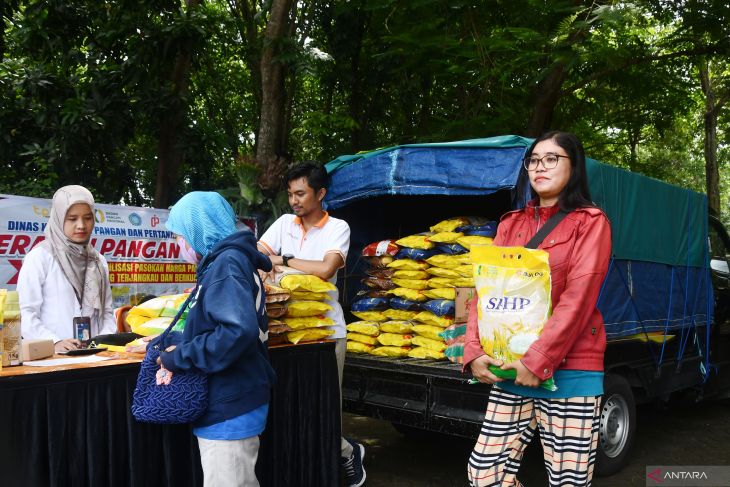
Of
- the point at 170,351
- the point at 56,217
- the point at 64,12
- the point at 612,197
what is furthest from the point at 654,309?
the point at 64,12

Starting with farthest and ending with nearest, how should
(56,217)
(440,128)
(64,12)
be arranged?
(440,128) < (64,12) < (56,217)

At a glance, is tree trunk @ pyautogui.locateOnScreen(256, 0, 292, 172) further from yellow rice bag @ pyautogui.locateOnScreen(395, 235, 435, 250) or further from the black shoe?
the black shoe

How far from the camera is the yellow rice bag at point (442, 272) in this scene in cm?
499

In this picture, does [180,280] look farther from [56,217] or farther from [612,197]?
[612,197]

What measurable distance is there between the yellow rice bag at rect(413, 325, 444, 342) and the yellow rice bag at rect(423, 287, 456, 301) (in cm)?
26

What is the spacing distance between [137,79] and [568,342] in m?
6.85

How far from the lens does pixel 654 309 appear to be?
5.14 metres

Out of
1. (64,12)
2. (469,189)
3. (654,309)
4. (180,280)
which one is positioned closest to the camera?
(469,189)

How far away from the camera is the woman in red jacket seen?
2.40 metres

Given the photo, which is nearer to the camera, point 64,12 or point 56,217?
point 56,217

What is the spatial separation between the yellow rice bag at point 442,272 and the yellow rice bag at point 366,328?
2.07 ft

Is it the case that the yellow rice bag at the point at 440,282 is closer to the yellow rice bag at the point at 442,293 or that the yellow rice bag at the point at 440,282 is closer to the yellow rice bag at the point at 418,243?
the yellow rice bag at the point at 442,293

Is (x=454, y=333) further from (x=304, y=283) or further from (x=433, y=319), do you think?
(x=304, y=283)

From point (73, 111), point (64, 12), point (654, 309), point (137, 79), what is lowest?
point (654, 309)
